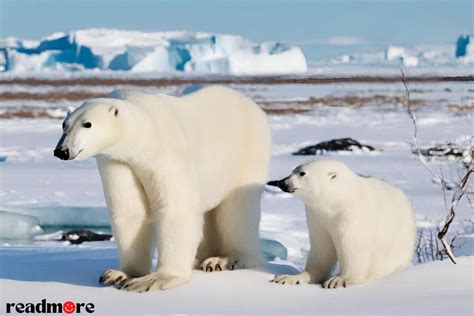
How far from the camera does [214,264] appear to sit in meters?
3.96

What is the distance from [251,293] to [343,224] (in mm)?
483

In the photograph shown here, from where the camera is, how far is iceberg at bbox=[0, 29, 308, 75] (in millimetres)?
42250

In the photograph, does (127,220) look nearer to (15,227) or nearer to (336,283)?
(336,283)

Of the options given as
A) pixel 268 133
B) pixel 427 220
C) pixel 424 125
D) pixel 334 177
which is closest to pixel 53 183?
pixel 427 220

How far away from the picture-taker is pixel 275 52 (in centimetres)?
4422

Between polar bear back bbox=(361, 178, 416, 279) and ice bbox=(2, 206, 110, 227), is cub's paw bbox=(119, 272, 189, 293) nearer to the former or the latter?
polar bear back bbox=(361, 178, 416, 279)

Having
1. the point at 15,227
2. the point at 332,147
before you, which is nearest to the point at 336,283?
the point at 15,227

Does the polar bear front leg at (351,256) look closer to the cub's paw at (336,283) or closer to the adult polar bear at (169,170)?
the cub's paw at (336,283)

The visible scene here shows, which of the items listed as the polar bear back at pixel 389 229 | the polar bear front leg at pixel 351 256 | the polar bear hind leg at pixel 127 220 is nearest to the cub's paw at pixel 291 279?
the polar bear front leg at pixel 351 256

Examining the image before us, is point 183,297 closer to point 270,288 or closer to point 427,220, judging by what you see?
point 270,288

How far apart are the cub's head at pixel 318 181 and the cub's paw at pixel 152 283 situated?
60 cm

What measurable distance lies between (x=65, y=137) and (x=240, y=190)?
1.12 m

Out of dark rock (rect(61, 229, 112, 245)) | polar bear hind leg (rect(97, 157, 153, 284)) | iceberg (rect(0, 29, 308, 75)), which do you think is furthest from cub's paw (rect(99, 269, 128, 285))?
iceberg (rect(0, 29, 308, 75))

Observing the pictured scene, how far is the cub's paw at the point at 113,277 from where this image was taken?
11.5 feet
